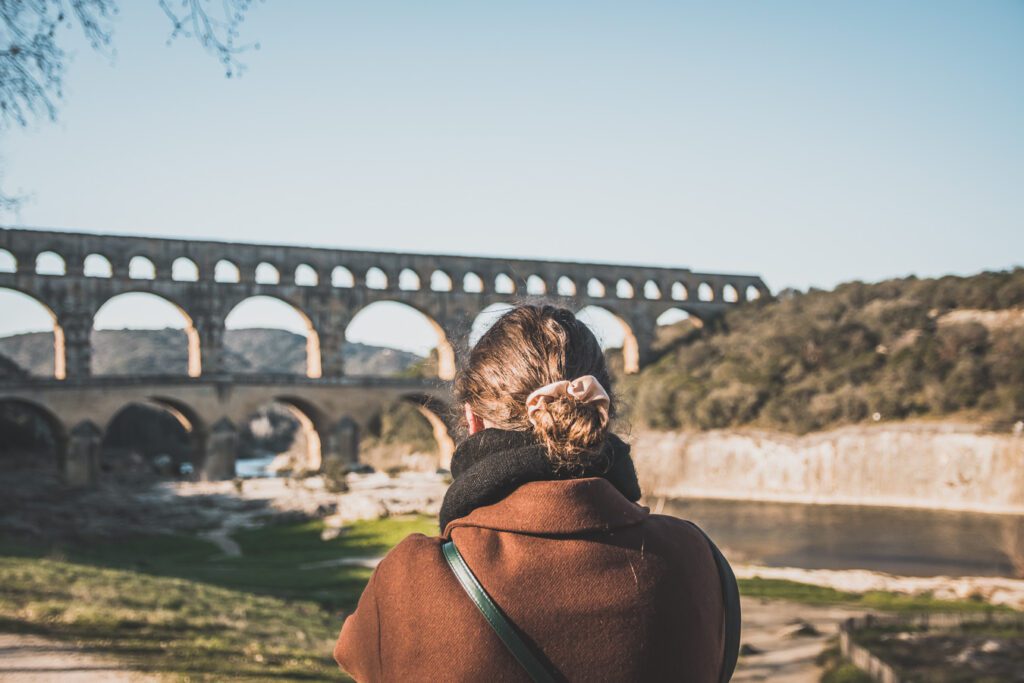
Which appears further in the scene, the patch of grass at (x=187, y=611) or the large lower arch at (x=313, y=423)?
the large lower arch at (x=313, y=423)

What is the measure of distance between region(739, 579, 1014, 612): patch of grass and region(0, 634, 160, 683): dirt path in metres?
12.1

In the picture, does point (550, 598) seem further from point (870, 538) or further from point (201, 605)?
point (870, 538)

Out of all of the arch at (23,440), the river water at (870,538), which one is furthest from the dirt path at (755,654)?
the arch at (23,440)

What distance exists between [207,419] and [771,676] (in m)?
30.6

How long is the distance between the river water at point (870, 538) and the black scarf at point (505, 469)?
807 inches

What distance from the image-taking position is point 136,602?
30.5 feet

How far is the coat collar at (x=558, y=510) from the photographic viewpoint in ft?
5.58

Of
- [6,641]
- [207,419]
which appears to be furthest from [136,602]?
[207,419]

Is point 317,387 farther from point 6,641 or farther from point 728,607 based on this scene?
point 728,607

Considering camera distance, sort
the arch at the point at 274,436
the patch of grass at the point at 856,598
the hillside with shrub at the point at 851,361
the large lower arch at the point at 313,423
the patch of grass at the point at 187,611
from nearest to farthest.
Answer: the patch of grass at the point at 187,611, the patch of grass at the point at 856,598, the hillside with shrub at the point at 851,361, the large lower arch at the point at 313,423, the arch at the point at 274,436

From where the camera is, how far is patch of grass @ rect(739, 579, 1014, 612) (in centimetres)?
1568

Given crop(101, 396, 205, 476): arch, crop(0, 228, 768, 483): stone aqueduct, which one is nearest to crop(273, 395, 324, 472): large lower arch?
crop(0, 228, 768, 483): stone aqueduct

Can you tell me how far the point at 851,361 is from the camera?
40312 mm

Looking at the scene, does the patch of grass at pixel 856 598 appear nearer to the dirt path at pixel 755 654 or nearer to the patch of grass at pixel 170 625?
the dirt path at pixel 755 654
